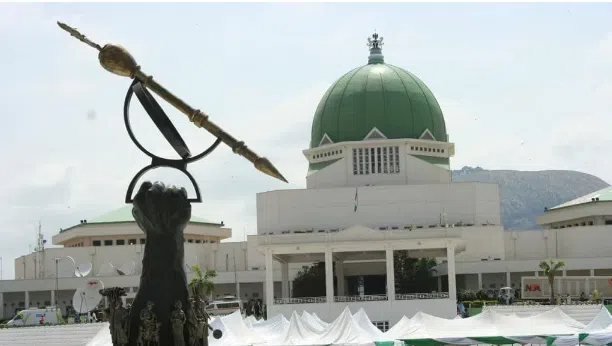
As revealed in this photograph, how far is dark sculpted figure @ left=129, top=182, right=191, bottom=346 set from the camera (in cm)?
2725

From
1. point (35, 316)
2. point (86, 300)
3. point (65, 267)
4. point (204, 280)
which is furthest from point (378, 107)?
point (35, 316)

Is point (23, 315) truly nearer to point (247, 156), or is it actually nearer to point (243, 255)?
point (243, 255)

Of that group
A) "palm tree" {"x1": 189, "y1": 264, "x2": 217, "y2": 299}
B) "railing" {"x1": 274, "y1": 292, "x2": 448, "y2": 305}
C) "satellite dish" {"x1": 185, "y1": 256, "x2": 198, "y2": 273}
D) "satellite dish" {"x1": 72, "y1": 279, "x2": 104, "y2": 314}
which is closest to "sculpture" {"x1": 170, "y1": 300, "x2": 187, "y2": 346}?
"satellite dish" {"x1": 72, "y1": 279, "x2": 104, "y2": 314}

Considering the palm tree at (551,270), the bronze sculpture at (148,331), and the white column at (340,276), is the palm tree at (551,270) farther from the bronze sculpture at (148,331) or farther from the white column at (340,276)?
the bronze sculpture at (148,331)

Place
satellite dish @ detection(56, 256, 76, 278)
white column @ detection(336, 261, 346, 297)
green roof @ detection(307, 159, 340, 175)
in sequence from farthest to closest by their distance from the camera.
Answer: satellite dish @ detection(56, 256, 76, 278) < green roof @ detection(307, 159, 340, 175) < white column @ detection(336, 261, 346, 297)

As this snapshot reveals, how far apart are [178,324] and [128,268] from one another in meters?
67.8

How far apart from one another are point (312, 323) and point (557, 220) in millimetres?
53233

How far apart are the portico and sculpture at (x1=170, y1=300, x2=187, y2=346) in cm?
4634

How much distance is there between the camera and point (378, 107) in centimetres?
8900

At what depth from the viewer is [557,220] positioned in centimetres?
10100

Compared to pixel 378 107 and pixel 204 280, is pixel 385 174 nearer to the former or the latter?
pixel 378 107

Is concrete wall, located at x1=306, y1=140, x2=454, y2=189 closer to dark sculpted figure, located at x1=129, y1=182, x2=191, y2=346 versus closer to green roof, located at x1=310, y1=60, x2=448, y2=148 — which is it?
green roof, located at x1=310, y1=60, x2=448, y2=148

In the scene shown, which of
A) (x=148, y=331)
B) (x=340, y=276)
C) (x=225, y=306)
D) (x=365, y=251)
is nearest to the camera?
(x=148, y=331)

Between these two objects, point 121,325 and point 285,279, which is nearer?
point 121,325
